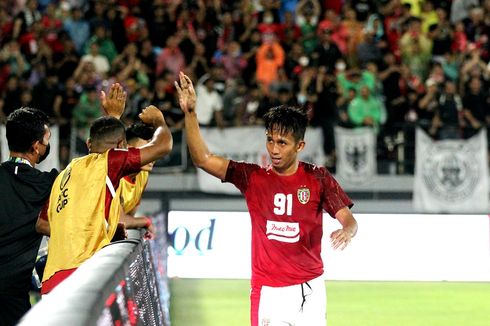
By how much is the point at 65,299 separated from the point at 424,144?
1545cm

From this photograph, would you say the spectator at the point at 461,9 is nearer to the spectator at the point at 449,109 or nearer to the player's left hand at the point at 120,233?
the spectator at the point at 449,109

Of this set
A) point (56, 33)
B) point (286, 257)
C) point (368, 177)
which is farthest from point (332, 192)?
point (56, 33)

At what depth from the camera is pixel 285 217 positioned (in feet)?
22.5

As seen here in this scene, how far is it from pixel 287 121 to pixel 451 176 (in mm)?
12107

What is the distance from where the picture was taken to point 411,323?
1154 centimetres

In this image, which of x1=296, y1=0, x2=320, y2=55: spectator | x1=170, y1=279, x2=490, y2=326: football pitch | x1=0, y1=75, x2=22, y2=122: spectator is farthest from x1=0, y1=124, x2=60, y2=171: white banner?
x1=296, y1=0, x2=320, y2=55: spectator

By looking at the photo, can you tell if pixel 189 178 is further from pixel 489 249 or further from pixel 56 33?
pixel 489 249

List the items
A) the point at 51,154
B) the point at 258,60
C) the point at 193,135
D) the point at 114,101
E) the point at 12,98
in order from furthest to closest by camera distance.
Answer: the point at 258,60
the point at 12,98
the point at 51,154
the point at 114,101
the point at 193,135

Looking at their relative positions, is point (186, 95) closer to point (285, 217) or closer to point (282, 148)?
point (282, 148)

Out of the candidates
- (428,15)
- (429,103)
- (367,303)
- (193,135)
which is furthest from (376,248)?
(428,15)

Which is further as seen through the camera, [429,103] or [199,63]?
[199,63]

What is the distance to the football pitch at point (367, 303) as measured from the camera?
11.7m

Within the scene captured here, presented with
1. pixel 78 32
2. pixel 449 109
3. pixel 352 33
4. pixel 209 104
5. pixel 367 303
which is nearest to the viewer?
pixel 367 303

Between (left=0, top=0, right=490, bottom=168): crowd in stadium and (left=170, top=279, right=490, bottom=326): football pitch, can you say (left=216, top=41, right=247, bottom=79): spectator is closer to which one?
(left=0, top=0, right=490, bottom=168): crowd in stadium
